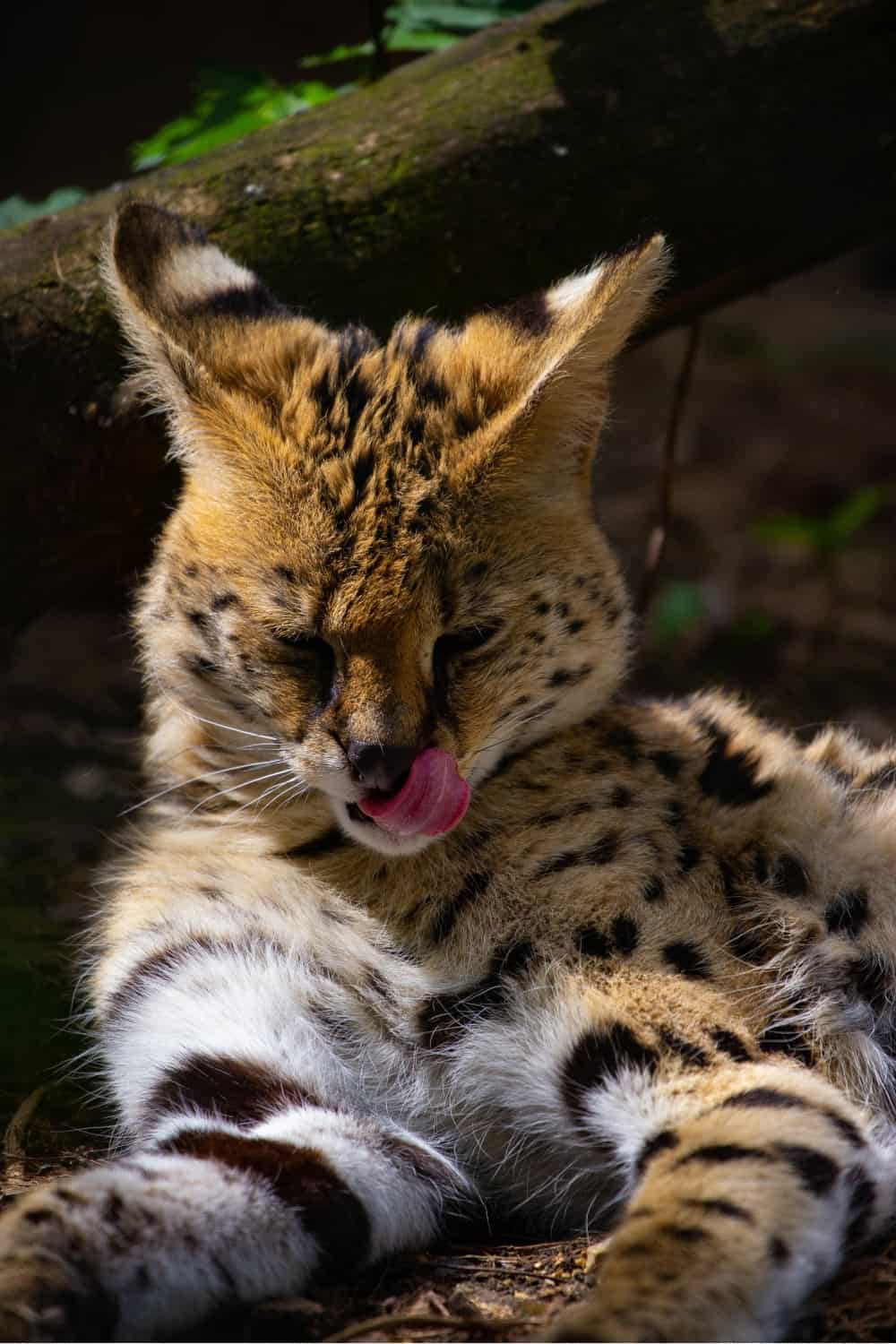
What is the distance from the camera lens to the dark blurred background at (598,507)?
462 cm

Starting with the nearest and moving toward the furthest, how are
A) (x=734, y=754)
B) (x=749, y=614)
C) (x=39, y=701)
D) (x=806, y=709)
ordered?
(x=734, y=754) → (x=39, y=701) → (x=806, y=709) → (x=749, y=614)

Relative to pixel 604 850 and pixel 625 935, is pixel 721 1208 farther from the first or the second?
pixel 604 850

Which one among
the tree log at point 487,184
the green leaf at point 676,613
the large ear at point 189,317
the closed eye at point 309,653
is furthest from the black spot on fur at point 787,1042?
the green leaf at point 676,613

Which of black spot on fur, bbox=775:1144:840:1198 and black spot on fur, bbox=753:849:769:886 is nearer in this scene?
black spot on fur, bbox=775:1144:840:1198

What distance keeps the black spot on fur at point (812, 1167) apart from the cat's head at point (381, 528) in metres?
0.90

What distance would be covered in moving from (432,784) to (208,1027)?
28.8 inches

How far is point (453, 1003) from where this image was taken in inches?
120

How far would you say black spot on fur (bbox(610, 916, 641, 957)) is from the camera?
296 centimetres

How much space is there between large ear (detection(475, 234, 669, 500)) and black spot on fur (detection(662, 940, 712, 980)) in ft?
3.43

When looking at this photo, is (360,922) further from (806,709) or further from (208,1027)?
(806,709)

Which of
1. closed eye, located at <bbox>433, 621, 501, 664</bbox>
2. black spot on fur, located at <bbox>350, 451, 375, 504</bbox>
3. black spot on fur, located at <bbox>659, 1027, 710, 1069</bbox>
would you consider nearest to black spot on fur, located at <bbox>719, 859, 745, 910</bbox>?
black spot on fur, located at <bbox>659, 1027, 710, 1069</bbox>

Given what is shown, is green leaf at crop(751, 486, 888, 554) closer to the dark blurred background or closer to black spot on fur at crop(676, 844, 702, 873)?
the dark blurred background

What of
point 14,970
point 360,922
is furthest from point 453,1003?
point 14,970

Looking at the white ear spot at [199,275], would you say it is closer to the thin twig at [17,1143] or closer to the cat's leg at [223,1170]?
the cat's leg at [223,1170]
